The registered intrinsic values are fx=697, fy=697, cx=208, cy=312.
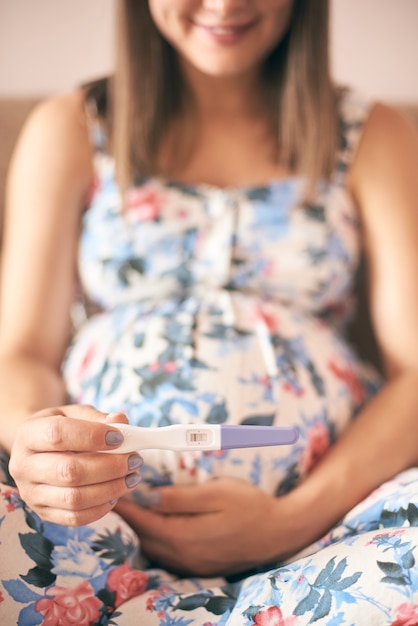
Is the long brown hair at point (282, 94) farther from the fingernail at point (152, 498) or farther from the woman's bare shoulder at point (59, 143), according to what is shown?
the fingernail at point (152, 498)

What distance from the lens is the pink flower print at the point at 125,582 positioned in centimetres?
62

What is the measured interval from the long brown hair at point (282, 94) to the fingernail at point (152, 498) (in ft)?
1.35

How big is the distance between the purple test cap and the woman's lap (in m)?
0.11

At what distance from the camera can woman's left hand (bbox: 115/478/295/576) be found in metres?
0.73

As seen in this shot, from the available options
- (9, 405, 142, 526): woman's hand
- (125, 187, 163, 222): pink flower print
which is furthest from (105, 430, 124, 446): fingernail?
(125, 187, 163, 222): pink flower print

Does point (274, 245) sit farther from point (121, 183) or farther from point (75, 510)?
point (75, 510)

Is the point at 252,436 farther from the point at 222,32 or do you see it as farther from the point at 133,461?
the point at 222,32

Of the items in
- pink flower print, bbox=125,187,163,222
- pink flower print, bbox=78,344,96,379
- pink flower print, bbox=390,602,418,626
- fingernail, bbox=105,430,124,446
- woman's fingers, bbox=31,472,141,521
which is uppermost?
pink flower print, bbox=125,187,163,222

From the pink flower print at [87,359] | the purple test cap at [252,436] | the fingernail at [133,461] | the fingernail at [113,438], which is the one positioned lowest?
the pink flower print at [87,359]

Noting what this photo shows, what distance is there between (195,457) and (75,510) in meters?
0.19

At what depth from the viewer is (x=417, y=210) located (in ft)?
3.02

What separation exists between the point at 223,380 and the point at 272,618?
279mm

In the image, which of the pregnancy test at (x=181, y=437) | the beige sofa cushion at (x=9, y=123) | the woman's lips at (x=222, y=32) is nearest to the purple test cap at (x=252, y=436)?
the pregnancy test at (x=181, y=437)

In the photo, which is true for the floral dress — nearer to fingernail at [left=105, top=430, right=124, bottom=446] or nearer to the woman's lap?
the woman's lap
